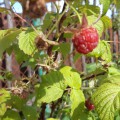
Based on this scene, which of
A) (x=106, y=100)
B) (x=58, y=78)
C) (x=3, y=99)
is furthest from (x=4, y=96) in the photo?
(x=106, y=100)

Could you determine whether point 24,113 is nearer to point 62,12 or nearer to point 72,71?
point 72,71

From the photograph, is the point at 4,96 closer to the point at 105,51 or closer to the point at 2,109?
the point at 2,109

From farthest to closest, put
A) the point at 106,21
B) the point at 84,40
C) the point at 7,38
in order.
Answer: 1. the point at 106,21
2. the point at 7,38
3. the point at 84,40

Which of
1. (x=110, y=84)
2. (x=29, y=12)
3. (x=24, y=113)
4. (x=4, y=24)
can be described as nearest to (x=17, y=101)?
(x=24, y=113)

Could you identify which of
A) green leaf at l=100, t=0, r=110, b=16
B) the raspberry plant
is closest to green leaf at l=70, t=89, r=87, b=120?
the raspberry plant

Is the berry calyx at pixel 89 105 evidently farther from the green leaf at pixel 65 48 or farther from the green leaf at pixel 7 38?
the green leaf at pixel 7 38

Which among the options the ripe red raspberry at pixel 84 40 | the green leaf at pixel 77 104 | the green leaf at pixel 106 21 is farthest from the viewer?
the green leaf at pixel 106 21

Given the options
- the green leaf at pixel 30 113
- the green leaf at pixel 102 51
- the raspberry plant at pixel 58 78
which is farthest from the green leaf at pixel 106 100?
the green leaf at pixel 30 113

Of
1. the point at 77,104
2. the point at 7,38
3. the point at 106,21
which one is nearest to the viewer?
the point at 7,38
